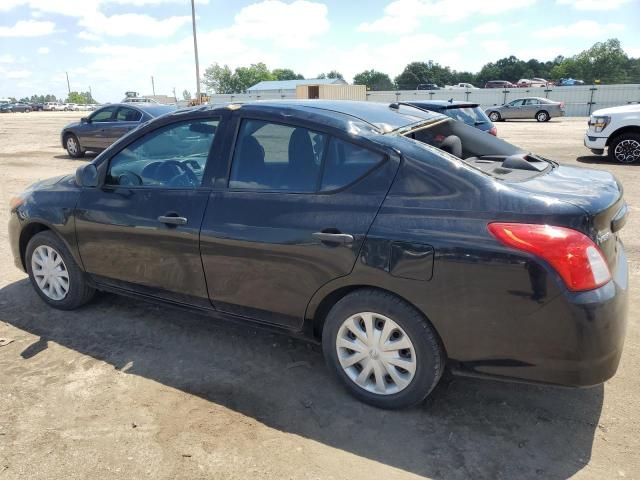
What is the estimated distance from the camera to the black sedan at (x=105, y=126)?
12836 mm

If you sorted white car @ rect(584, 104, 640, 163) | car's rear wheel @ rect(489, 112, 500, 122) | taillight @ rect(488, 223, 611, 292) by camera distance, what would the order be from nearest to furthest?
taillight @ rect(488, 223, 611, 292) → white car @ rect(584, 104, 640, 163) → car's rear wheel @ rect(489, 112, 500, 122)

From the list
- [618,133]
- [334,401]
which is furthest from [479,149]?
→ [618,133]

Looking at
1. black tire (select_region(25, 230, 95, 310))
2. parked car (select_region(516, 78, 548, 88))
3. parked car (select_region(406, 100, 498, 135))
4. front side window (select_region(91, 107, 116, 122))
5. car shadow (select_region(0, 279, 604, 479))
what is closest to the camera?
car shadow (select_region(0, 279, 604, 479))

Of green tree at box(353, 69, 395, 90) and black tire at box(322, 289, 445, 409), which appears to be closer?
black tire at box(322, 289, 445, 409)

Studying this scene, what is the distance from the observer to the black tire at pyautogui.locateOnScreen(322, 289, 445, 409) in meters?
2.65

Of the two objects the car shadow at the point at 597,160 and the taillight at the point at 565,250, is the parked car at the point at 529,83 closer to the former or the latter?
the car shadow at the point at 597,160

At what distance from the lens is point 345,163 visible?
2863mm

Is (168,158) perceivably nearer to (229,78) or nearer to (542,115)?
(542,115)

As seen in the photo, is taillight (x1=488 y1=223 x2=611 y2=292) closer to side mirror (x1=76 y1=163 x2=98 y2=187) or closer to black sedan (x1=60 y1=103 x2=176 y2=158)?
side mirror (x1=76 y1=163 x2=98 y2=187)

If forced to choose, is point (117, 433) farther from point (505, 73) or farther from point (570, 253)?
point (505, 73)

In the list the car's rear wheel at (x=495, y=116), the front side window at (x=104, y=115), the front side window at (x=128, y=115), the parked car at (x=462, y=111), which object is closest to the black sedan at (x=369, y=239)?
the parked car at (x=462, y=111)

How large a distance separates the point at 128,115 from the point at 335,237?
38.8 feet

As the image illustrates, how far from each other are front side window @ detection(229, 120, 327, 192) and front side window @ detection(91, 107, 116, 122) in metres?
→ 11.4

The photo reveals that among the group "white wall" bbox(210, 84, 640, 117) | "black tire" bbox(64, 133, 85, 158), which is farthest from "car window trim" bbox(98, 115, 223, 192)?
"white wall" bbox(210, 84, 640, 117)
